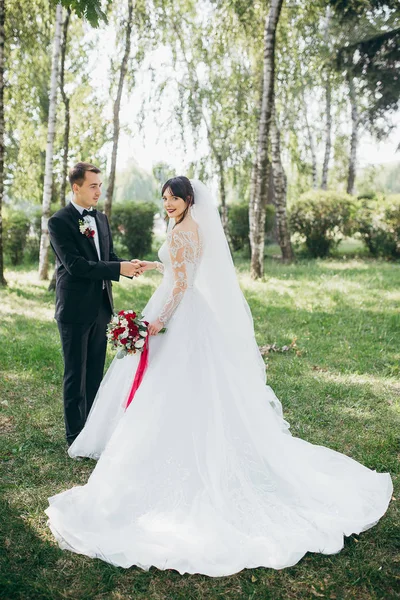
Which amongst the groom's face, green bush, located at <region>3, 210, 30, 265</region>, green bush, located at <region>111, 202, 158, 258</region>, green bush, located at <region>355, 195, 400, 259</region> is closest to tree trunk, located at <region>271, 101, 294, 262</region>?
green bush, located at <region>355, 195, 400, 259</region>

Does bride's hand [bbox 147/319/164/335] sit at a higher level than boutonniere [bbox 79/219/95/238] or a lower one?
lower

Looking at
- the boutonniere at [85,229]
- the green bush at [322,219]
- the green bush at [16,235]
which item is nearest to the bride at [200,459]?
the boutonniere at [85,229]

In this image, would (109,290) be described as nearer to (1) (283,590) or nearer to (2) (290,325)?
(1) (283,590)

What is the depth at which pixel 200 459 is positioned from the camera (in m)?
3.90

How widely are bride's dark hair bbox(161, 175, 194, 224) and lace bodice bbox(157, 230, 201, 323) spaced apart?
7.6 inches

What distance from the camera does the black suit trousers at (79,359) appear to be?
4.82 metres

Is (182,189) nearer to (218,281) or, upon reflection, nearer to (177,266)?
(177,266)

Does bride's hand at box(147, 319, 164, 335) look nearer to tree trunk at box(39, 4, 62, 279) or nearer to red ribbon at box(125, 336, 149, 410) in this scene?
red ribbon at box(125, 336, 149, 410)

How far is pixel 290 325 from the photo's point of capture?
888 centimetres

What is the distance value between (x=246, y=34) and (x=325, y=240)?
6448mm

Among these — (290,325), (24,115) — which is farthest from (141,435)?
(24,115)

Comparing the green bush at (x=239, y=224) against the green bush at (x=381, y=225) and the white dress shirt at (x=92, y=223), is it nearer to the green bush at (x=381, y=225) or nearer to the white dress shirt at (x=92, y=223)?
the green bush at (x=381, y=225)

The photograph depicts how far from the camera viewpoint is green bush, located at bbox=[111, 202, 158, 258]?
1806 centimetres

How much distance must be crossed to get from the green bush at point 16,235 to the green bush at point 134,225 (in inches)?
111
